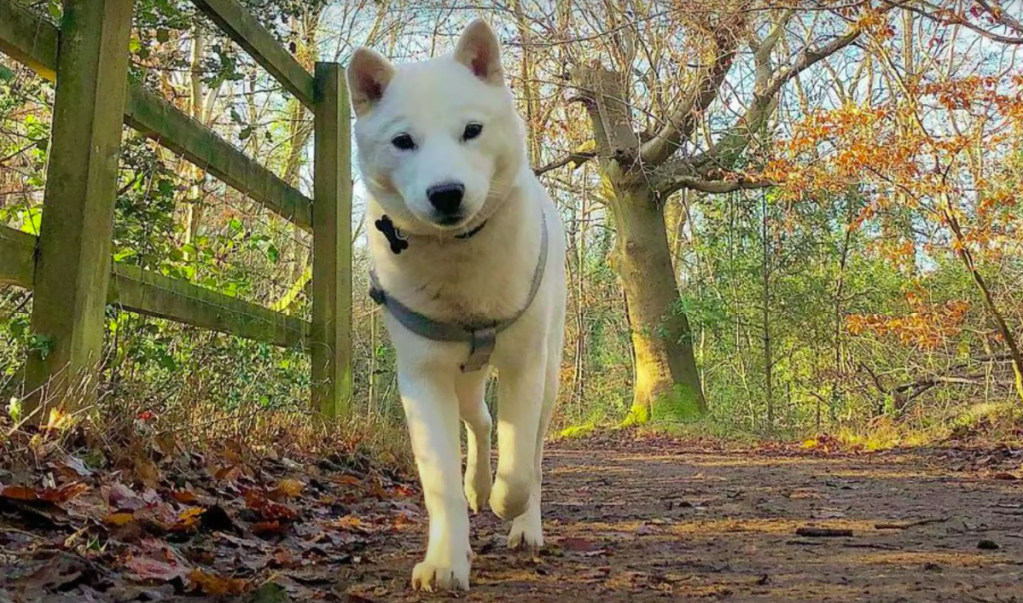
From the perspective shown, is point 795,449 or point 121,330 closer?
point 121,330

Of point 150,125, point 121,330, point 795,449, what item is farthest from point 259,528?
point 795,449

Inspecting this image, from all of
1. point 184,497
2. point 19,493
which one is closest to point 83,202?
point 184,497

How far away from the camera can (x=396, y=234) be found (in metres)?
2.77

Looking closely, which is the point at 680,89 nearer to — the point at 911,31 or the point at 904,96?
the point at 911,31

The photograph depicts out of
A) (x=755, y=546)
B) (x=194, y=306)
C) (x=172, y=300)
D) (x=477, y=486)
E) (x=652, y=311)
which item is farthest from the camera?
(x=652, y=311)

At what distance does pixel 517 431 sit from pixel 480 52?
122 cm

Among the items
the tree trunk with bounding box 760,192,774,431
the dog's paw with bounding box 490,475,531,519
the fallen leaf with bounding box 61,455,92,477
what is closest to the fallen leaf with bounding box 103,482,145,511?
the fallen leaf with bounding box 61,455,92,477

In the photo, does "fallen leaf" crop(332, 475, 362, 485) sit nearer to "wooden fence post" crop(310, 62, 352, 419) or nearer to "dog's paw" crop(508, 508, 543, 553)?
"wooden fence post" crop(310, 62, 352, 419)

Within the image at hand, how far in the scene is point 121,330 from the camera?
365 cm

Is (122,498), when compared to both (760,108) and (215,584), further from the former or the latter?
(760,108)

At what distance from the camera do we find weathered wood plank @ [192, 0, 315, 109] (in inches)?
163

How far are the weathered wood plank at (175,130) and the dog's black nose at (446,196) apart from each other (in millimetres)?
1403

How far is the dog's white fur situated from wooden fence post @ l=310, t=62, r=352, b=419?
7.79 feet

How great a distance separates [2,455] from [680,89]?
9.94 metres
